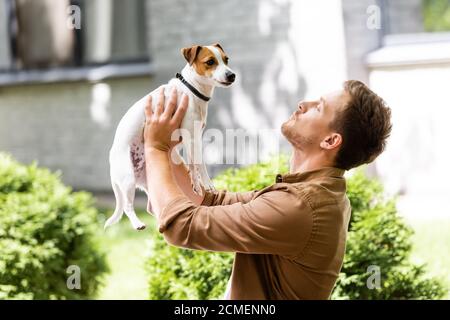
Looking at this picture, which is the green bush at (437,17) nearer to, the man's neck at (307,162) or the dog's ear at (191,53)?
the man's neck at (307,162)

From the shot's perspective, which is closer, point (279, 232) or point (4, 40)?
point (279, 232)

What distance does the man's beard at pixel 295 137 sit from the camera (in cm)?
164

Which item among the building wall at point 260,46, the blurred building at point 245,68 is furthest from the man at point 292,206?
the building wall at point 260,46

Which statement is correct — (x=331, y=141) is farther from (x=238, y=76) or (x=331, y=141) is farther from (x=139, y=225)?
(x=238, y=76)

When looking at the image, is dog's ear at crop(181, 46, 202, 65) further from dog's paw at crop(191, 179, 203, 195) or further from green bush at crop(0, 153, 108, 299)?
green bush at crop(0, 153, 108, 299)

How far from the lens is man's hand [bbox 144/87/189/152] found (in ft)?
5.06

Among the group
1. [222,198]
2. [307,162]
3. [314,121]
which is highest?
[314,121]

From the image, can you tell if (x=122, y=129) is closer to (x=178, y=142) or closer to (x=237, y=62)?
(x=178, y=142)

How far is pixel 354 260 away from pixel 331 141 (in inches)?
56.0

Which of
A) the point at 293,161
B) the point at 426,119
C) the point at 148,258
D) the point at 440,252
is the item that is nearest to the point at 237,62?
the point at 426,119

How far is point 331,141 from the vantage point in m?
1.63

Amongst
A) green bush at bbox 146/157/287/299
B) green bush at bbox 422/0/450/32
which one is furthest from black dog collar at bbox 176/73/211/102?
green bush at bbox 422/0/450/32

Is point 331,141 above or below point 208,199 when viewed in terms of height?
above

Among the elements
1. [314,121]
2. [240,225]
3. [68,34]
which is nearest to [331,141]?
[314,121]
